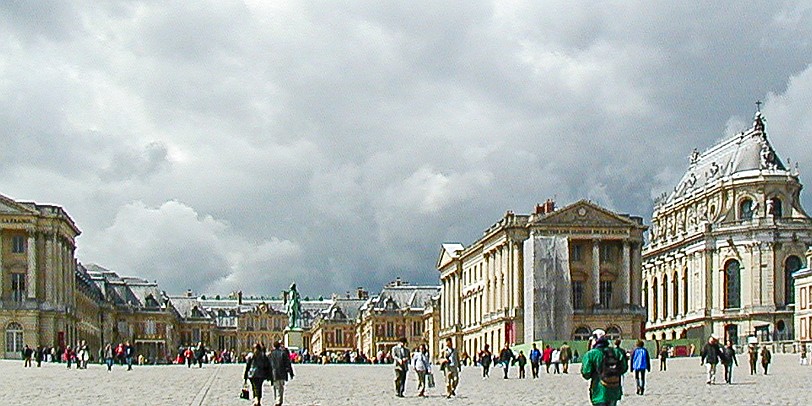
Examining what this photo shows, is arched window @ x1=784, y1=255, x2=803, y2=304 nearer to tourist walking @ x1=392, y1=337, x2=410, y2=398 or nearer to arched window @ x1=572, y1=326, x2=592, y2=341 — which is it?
arched window @ x1=572, y1=326, x2=592, y2=341

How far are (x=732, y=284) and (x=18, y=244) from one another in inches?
2264

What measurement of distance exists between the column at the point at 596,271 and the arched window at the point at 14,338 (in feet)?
133

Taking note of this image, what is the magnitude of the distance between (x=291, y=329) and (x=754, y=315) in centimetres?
3761

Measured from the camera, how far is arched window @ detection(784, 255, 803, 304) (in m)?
104

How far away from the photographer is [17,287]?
295ft

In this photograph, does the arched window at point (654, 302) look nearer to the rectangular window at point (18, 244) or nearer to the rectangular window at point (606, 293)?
the rectangular window at point (606, 293)

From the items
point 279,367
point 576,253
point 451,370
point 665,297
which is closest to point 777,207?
point 665,297

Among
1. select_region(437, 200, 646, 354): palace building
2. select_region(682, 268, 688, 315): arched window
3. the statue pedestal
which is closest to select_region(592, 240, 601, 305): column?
select_region(437, 200, 646, 354): palace building

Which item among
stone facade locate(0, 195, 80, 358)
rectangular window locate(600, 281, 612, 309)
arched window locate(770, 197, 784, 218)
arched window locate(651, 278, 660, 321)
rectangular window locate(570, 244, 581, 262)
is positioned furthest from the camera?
arched window locate(651, 278, 660, 321)

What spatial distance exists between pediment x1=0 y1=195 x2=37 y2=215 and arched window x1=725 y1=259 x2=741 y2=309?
184 feet

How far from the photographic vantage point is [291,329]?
9562cm

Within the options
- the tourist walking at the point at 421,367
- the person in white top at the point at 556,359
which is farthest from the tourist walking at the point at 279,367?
the person in white top at the point at 556,359

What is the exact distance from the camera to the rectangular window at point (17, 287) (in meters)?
89.6

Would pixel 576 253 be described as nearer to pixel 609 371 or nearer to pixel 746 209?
pixel 746 209
